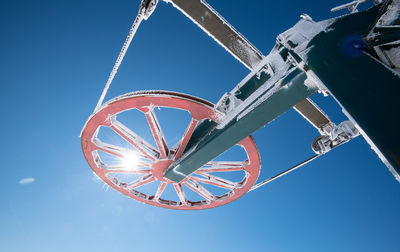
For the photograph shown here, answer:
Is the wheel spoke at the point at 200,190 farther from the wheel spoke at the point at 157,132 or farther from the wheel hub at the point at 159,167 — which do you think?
the wheel spoke at the point at 157,132

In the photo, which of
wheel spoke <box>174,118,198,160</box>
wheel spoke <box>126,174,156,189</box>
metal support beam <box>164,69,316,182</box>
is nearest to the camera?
metal support beam <box>164,69,316,182</box>

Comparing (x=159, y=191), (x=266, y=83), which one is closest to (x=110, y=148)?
(x=159, y=191)

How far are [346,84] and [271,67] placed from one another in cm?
132

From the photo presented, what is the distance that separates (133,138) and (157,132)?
576 mm

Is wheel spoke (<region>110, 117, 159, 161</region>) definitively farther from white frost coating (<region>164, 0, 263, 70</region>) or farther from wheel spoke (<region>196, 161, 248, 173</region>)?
white frost coating (<region>164, 0, 263, 70</region>)

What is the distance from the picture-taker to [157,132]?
15.3 ft

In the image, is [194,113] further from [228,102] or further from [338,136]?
[338,136]

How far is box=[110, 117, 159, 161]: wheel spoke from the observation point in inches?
180

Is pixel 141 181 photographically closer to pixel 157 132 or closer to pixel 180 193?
pixel 180 193

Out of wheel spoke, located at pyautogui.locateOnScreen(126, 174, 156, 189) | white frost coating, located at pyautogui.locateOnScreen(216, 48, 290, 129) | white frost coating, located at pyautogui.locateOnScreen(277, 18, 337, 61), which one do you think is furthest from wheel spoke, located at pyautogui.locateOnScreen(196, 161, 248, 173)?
white frost coating, located at pyautogui.locateOnScreen(277, 18, 337, 61)

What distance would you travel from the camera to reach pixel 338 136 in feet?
13.7

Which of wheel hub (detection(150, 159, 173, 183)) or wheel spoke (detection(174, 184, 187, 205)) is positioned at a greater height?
wheel hub (detection(150, 159, 173, 183))

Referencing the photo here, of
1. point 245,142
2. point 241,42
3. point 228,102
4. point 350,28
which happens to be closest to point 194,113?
point 228,102

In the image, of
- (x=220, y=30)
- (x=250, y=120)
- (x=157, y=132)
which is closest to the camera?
(x=250, y=120)
